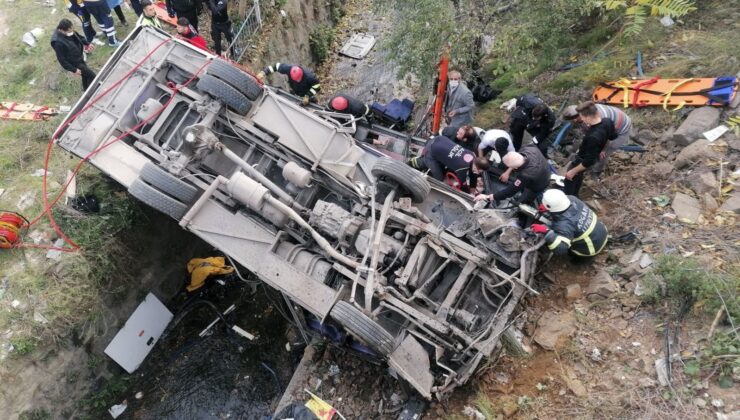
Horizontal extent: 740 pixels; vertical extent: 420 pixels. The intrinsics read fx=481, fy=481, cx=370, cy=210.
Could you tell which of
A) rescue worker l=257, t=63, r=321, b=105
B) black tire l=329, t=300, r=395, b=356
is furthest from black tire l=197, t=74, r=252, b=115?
black tire l=329, t=300, r=395, b=356

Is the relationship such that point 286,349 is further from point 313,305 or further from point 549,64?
point 549,64

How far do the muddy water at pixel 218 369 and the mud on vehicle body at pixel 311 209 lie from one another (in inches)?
52.0

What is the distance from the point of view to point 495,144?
5617 millimetres

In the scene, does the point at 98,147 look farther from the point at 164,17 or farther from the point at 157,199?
the point at 164,17

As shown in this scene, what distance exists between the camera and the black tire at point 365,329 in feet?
13.0

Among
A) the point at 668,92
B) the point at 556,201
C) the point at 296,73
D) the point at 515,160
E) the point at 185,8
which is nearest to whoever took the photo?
the point at 556,201

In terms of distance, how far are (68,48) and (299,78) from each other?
306cm

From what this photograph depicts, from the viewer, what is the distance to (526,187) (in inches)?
196

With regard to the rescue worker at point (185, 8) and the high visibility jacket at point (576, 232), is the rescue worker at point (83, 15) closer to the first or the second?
the rescue worker at point (185, 8)

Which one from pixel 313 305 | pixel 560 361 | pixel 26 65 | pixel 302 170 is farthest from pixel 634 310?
pixel 26 65

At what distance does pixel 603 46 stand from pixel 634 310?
450cm

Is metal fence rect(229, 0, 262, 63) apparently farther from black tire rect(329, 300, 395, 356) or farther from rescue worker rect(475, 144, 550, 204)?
black tire rect(329, 300, 395, 356)

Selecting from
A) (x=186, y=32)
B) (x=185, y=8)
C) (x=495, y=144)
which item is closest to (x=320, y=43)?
(x=185, y=8)

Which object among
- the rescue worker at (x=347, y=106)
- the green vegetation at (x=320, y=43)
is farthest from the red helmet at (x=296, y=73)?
the green vegetation at (x=320, y=43)
